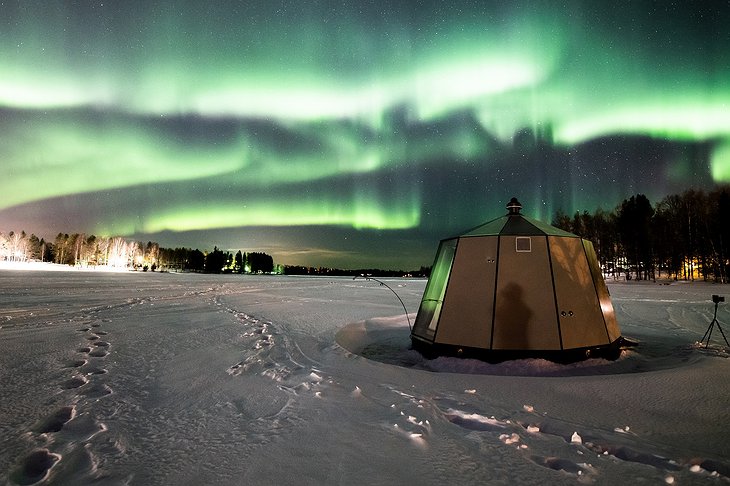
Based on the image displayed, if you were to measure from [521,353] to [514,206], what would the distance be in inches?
139

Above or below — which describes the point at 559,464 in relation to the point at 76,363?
above

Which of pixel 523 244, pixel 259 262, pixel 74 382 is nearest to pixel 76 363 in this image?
pixel 74 382

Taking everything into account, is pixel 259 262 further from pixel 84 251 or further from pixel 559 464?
pixel 559 464

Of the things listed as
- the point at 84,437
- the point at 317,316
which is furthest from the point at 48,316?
the point at 84,437

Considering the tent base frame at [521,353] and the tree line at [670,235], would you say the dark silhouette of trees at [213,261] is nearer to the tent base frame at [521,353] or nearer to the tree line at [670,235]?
the tree line at [670,235]

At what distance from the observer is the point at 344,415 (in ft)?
16.0

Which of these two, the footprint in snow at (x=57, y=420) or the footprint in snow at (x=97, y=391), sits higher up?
the footprint in snow at (x=57, y=420)

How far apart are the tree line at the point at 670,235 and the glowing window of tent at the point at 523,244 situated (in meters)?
49.5

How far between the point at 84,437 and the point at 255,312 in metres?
12.4

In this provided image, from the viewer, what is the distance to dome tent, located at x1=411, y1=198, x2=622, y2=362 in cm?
777

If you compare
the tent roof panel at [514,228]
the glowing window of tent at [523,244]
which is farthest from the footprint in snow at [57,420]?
the glowing window of tent at [523,244]

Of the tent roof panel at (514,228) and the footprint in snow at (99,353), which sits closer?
the footprint in snow at (99,353)

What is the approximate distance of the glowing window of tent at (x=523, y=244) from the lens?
320 inches

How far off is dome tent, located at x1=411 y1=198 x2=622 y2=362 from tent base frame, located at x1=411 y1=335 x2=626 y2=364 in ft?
0.06
